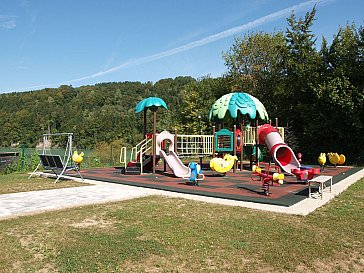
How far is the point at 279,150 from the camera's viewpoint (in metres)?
14.6

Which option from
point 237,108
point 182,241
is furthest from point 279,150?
point 182,241

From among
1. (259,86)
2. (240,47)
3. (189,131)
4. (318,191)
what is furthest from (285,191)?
(189,131)

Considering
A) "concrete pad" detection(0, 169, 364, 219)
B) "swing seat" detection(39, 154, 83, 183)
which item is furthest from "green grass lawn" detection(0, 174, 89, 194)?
"concrete pad" detection(0, 169, 364, 219)

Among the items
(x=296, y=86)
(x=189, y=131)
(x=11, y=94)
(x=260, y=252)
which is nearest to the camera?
(x=260, y=252)

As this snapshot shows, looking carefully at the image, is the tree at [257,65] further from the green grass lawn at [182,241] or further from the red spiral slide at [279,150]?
the green grass lawn at [182,241]

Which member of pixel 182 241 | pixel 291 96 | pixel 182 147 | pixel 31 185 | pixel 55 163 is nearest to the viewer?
pixel 182 241

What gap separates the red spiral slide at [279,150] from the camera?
1336 cm

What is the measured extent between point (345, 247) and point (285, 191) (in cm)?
475

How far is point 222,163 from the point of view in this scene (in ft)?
40.5

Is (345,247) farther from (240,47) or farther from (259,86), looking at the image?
(240,47)

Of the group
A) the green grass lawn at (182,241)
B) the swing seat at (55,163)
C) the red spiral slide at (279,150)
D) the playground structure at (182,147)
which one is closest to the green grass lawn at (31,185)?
the swing seat at (55,163)

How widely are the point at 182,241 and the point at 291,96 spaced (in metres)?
21.6

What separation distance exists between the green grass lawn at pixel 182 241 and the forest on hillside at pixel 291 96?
16.0 metres

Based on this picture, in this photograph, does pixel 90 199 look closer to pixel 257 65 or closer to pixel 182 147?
pixel 182 147
